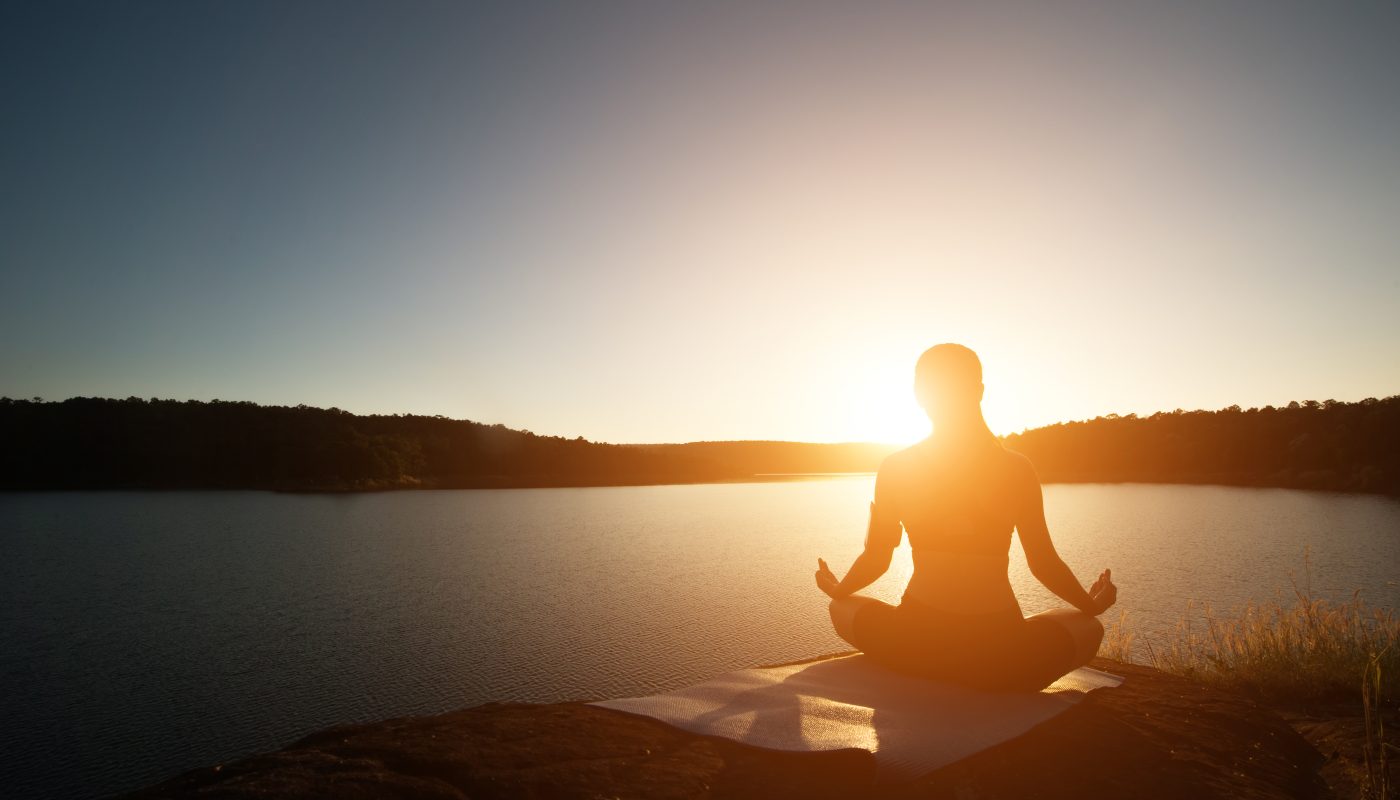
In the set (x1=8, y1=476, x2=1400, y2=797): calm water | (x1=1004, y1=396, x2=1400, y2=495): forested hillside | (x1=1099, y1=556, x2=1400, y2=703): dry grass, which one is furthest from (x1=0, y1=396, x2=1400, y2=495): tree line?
(x1=1099, y1=556, x2=1400, y2=703): dry grass

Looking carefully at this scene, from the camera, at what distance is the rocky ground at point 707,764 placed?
111 inches

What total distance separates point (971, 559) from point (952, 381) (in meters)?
1.05

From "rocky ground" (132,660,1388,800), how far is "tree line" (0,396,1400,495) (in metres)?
77.5

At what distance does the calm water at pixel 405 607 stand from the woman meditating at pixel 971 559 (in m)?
6.20

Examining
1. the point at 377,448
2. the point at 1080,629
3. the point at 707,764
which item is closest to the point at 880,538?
the point at 1080,629

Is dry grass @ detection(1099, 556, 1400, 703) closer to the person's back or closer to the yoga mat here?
the yoga mat

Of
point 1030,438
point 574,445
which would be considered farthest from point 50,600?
point 1030,438

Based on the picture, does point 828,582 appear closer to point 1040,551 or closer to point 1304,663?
point 1040,551

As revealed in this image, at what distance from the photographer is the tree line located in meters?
69.4

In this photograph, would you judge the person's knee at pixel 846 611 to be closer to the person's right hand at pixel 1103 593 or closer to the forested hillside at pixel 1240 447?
the person's right hand at pixel 1103 593

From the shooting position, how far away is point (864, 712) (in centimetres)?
378

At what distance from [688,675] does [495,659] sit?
10.8 ft

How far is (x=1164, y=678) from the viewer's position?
5379 mm

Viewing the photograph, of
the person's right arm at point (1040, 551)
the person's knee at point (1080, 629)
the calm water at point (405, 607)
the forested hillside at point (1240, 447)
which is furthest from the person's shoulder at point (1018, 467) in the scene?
the forested hillside at point (1240, 447)
